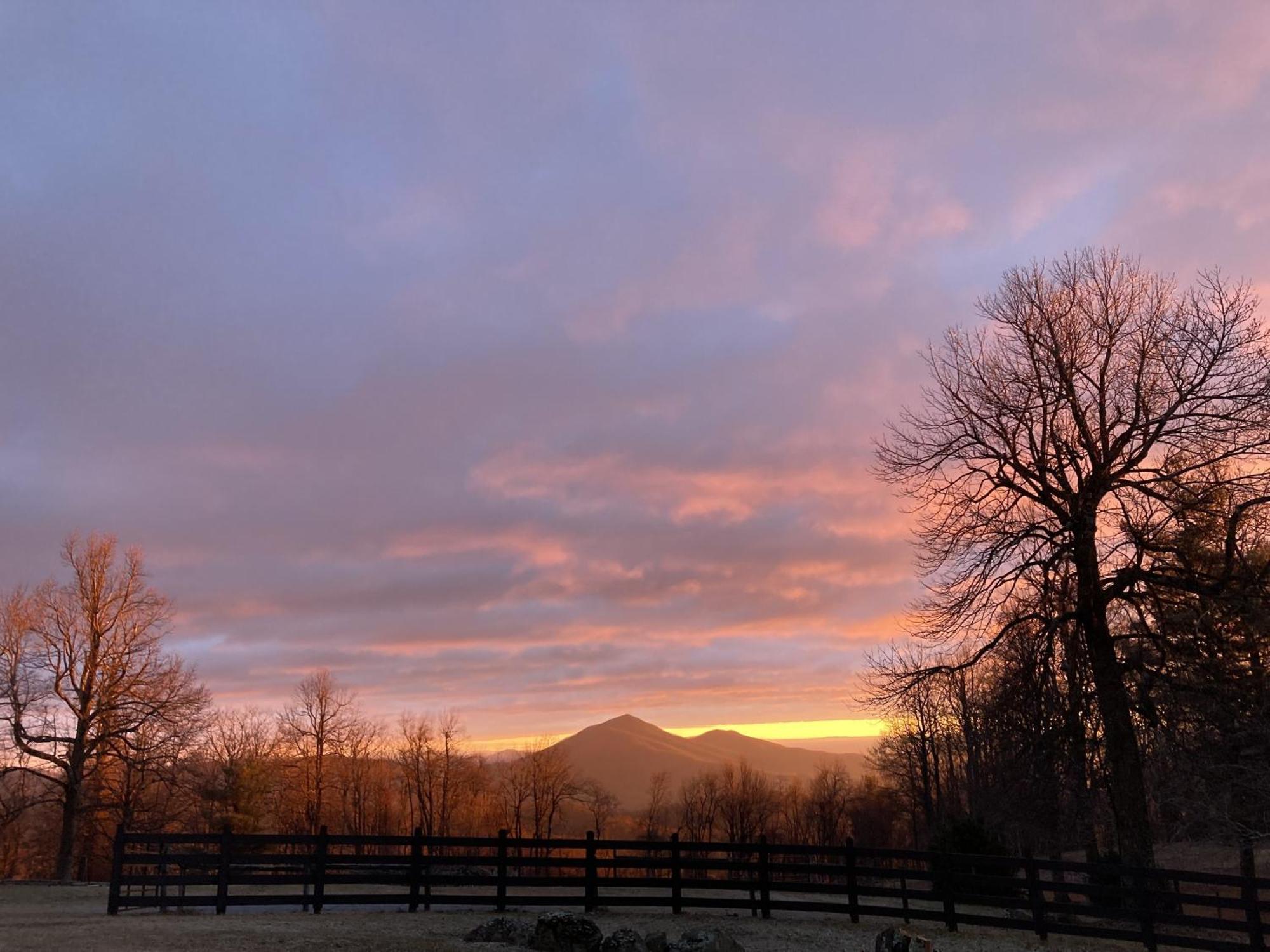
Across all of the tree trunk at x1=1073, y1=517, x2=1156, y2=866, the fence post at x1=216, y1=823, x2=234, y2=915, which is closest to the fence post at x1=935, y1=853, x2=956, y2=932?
the tree trunk at x1=1073, y1=517, x2=1156, y2=866

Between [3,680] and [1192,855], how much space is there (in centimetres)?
4548

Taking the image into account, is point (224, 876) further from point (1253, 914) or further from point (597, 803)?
point (597, 803)

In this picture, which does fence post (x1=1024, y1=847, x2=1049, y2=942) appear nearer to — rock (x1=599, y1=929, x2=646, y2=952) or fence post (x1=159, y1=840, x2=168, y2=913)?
rock (x1=599, y1=929, x2=646, y2=952)

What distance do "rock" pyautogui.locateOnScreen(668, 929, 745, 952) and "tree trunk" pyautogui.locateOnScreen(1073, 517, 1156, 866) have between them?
9.88 metres

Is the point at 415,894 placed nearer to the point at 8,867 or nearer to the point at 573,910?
the point at 573,910

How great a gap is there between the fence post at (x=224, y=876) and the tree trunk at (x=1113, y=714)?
57.2 ft

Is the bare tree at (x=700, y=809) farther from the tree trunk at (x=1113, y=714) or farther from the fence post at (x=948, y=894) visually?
the fence post at (x=948, y=894)

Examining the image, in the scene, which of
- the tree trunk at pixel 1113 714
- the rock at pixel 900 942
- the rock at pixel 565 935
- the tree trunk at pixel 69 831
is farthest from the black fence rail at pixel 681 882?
the tree trunk at pixel 69 831

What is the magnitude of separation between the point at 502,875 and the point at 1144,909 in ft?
37.2

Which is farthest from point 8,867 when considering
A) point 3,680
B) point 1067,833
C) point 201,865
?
point 1067,833

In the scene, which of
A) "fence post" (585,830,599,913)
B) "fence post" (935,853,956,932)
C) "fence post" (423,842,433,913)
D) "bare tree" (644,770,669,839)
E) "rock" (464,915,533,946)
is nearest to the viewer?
"rock" (464,915,533,946)

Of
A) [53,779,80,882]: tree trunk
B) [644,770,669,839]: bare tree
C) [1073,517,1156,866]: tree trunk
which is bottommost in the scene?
[644,770,669,839]: bare tree

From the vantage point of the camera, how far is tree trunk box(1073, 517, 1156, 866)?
1778 cm

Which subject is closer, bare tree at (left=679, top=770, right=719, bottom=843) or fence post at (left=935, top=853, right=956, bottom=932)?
fence post at (left=935, top=853, right=956, bottom=932)
